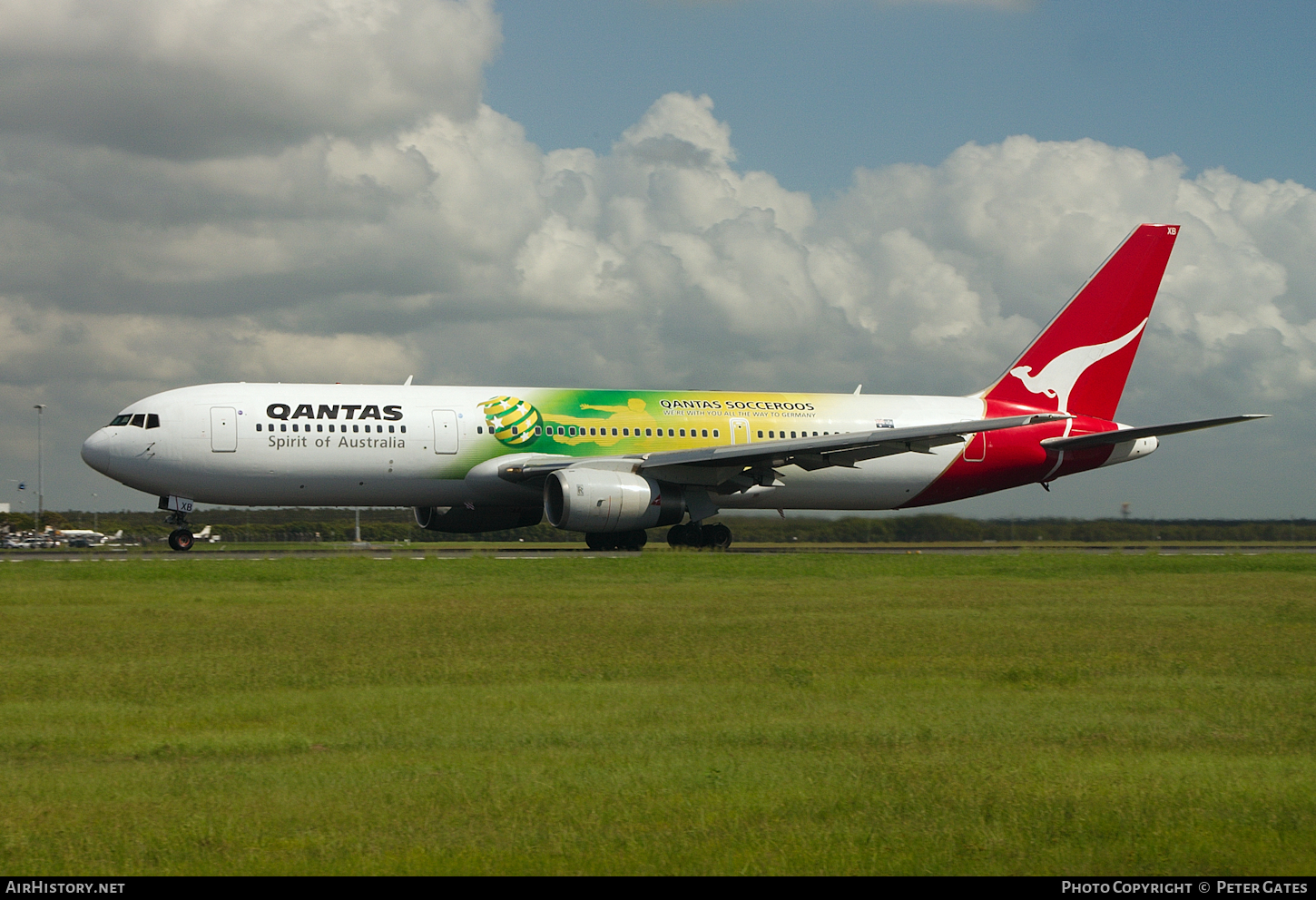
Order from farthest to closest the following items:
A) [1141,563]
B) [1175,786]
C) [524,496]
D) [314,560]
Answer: [524,496], [1141,563], [314,560], [1175,786]

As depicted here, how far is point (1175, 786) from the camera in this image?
6465 mm

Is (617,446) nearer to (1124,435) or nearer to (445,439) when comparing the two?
(445,439)

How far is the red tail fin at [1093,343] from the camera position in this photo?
117 feet

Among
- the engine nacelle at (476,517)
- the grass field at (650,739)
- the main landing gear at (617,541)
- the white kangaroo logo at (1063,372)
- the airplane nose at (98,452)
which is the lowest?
the grass field at (650,739)

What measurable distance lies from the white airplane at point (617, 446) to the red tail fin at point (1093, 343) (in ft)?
0.19

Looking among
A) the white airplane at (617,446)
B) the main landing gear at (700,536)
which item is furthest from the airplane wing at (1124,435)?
the main landing gear at (700,536)

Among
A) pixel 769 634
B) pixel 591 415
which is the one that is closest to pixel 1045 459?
pixel 591 415

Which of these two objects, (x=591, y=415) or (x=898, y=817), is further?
(x=591, y=415)

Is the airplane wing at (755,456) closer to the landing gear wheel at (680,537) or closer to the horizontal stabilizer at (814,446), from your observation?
the horizontal stabilizer at (814,446)

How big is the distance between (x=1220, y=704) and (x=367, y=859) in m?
6.39

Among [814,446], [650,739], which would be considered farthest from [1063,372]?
[650,739]

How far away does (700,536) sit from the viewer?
3033cm

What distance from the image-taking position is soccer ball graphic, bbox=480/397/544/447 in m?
29.3

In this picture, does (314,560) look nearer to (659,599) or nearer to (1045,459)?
(659,599)
